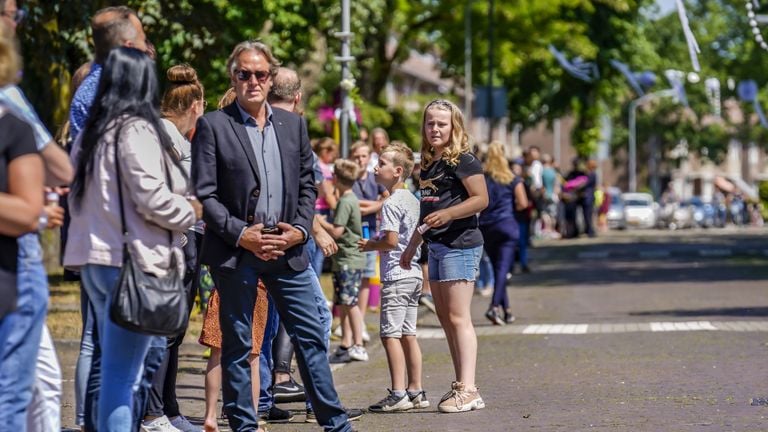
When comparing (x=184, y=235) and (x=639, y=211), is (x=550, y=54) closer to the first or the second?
(x=639, y=211)

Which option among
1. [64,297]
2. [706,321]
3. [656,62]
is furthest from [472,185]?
[656,62]

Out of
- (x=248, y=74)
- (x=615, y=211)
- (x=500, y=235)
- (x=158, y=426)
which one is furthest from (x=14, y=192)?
(x=615, y=211)

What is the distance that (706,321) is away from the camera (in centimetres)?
1504

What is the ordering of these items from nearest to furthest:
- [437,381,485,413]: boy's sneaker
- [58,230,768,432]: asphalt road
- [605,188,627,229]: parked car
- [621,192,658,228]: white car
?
[58,230,768,432]: asphalt road
[437,381,485,413]: boy's sneaker
[605,188,627,229]: parked car
[621,192,658,228]: white car

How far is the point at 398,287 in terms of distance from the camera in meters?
9.39

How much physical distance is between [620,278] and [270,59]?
16.4 m

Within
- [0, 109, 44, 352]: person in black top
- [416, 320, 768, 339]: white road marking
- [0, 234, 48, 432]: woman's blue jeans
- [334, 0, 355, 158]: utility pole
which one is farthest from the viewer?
[334, 0, 355, 158]: utility pole

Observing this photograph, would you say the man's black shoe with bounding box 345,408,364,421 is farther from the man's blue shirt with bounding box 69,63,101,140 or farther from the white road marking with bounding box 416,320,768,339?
the white road marking with bounding box 416,320,768,339

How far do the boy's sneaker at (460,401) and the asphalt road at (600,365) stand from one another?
0.08m

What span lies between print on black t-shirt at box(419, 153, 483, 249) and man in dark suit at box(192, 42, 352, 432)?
1.83 meters

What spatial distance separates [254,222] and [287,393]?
9.00 ft

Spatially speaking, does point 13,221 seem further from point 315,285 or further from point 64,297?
point 64,297

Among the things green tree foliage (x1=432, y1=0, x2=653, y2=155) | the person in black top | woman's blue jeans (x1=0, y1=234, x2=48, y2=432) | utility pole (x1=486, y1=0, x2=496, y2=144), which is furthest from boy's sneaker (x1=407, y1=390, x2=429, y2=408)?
green tree foliage (x1=432, y1=0, x2=653, y2=155)

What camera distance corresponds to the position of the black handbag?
5812mm
